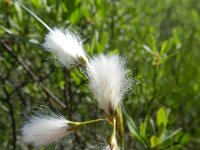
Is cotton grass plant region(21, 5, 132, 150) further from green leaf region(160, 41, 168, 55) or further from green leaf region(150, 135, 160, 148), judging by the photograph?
green leaf region(160, 41, 168, 55)

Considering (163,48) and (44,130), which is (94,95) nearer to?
(44,130)

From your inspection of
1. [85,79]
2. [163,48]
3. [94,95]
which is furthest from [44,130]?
[163,48]

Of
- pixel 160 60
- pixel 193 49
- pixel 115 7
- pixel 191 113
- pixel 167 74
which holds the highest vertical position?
pixel 193 49

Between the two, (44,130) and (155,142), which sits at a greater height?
(155,142)

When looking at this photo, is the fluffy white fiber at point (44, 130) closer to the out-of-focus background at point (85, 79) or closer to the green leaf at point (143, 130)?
the out-of-focus background at point (85, 79)

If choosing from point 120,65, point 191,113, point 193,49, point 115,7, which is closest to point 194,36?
point 193,49

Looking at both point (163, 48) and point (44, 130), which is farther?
point (163, 48)

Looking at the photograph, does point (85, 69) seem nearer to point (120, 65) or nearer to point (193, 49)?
point (120, 65)
